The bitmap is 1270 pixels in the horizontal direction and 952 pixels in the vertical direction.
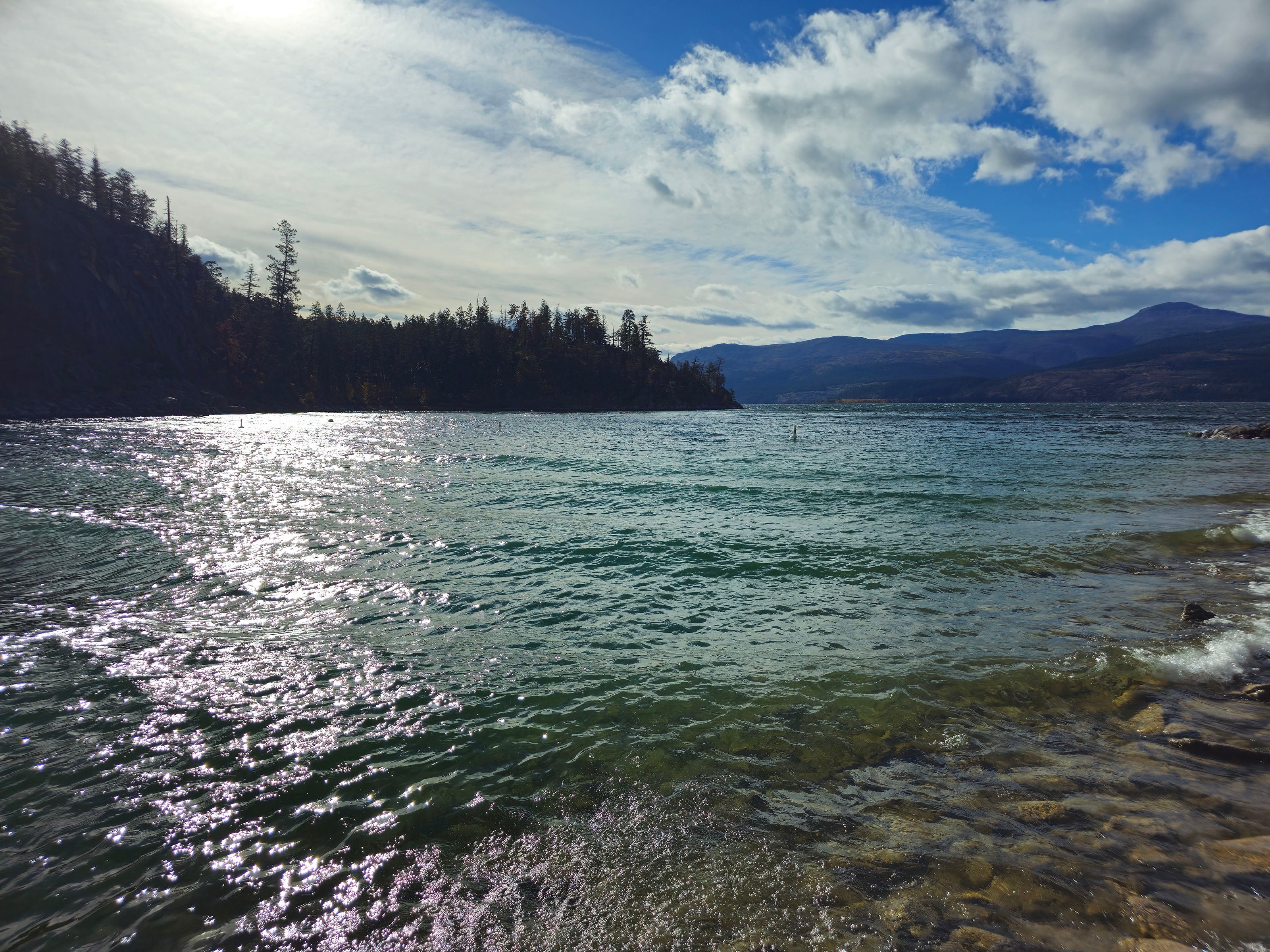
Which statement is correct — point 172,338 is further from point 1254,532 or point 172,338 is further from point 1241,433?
point 1241,433

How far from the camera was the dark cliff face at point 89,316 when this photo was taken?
9075 cm

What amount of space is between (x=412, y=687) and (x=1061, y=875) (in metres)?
9.49

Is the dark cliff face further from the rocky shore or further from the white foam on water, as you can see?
the rocky shore

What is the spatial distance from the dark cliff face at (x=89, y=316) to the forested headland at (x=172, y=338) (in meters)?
0.26

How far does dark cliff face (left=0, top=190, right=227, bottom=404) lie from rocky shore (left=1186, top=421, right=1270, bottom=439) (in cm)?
16833

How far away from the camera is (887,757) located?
781 cm

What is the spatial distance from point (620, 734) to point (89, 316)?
5636 inches

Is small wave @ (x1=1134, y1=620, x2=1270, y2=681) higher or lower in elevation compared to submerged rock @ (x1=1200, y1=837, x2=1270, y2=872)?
higher

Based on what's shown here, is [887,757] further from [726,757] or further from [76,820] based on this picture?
[76,820]

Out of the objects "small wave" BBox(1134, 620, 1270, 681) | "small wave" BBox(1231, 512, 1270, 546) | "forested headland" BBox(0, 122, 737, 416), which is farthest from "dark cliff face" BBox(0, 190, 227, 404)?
"small wave" BBox(1231, 512, 1270, 546)

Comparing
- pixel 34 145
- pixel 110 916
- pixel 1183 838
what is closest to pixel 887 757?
pixel 1183 838

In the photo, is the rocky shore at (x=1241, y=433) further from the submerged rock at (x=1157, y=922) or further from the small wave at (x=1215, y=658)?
the submerged rock at (x=1157, y=922)

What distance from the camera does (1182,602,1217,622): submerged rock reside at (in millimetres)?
12266

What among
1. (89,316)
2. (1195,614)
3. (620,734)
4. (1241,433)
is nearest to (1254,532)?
(1195,614)
